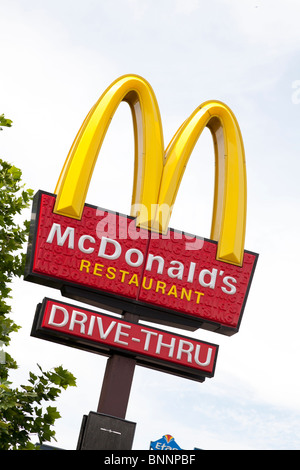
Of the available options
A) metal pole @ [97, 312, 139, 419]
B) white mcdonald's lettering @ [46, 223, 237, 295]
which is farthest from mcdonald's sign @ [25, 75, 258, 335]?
metal pole @ [97, 312, 139, 419]

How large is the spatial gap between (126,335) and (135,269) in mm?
1129

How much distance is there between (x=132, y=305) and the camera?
11484 millimetres

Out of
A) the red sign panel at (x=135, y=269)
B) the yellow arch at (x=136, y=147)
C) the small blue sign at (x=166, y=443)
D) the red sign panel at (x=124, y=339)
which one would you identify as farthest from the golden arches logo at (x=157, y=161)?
the small blue sign at (x=166, y=443)

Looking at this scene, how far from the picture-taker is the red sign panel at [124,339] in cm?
Answer: 1087

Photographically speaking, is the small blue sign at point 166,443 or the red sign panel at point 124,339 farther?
the small blue sign at point 166,443

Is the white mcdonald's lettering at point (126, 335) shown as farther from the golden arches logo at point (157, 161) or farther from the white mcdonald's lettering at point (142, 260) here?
the golden arches logo at point (157, 161)

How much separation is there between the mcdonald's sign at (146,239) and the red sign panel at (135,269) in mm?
17

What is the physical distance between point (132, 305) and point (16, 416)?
2.65 metres

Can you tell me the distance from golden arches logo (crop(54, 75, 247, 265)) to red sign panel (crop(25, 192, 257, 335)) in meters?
0.22

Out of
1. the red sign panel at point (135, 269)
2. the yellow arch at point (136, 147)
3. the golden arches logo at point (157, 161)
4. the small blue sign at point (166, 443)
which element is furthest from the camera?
the small blue sign at point (166, 443)

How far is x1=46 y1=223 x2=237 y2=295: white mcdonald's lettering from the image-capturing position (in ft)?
36.9

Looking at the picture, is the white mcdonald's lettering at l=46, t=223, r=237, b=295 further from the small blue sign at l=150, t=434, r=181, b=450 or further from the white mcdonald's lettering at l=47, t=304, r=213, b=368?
the small blue sign at l=150, t=434, r=181, b=450
